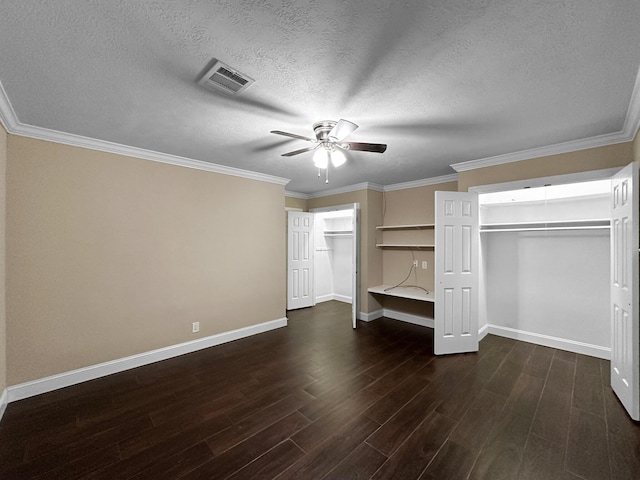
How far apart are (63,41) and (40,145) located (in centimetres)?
179

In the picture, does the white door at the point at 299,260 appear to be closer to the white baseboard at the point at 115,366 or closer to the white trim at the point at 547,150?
the white baseboard at the point at 115,366

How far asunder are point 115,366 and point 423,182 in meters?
5.17

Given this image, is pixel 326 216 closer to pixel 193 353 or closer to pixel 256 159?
pixel 256 159

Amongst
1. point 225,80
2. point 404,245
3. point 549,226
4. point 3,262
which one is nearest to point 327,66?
point 225,80

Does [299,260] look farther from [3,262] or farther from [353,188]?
[3,262]

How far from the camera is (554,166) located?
3.09m

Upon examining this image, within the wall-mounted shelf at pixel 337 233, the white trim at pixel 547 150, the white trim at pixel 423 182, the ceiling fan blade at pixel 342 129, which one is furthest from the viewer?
the wall-mounted shelf at pixel 337 233

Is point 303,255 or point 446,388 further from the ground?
point 303,255

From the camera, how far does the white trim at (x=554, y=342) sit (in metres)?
3.33

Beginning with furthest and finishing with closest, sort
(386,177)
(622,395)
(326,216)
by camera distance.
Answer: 1. (326,216)
2. (386,177)
3. (622,395)

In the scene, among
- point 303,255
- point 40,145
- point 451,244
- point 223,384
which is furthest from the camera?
point 303,255

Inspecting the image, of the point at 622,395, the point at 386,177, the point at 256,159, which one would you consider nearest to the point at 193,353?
the point at 256,159

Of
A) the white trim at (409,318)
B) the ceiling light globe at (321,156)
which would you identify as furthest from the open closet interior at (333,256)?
the ceiling light globe at (321,156)

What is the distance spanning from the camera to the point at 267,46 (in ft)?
4.94
